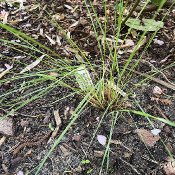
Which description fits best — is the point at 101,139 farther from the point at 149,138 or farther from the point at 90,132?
the point at 149,138

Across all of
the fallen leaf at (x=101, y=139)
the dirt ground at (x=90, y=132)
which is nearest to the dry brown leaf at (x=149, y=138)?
the dirt ground at (x=90, y=132)

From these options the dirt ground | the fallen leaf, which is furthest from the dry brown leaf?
the fallen leaf

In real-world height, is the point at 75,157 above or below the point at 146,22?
below

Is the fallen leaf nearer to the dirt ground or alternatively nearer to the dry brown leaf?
the dirt ground

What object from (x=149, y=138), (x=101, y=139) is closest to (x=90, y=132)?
(x=101, y=139)

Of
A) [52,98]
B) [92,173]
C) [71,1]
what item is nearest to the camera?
[92,173]

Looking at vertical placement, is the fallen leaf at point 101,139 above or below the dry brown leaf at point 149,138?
below

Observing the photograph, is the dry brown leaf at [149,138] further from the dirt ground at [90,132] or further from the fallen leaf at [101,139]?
the fallen leaf at [101,139]

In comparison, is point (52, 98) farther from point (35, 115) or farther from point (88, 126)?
point (88, 126)

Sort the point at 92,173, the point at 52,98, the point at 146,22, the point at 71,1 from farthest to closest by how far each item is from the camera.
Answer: the point at 71,1, the point at 146,22, the point at 52,98, the point at 92,173

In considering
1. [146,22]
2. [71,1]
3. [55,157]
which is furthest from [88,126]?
[71,1]

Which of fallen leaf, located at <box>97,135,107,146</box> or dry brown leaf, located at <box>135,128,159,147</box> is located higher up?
dry brown leaf, located at <box>135,128,159,147</box>
